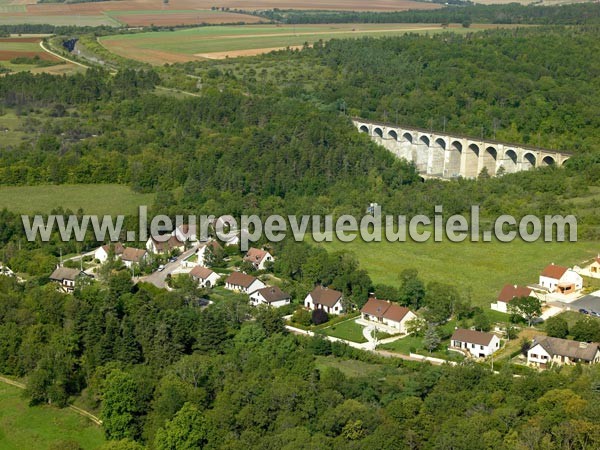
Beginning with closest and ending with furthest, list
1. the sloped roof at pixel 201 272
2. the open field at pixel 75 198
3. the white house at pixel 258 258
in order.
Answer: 1. the sloped roof at pixel 201 272
2. the white house at pixel 258 258
3. the open field at pixel 75 198

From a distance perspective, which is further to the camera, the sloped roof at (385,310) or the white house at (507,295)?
the white house at (507,295)

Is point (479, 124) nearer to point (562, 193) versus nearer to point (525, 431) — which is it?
point (562, 193)

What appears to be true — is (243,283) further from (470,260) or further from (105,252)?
(470,260)

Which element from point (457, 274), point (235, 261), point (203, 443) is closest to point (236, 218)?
point (235, 261)

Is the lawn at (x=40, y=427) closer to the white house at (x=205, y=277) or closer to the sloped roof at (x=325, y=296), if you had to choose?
the white house at (x=205, y=277)

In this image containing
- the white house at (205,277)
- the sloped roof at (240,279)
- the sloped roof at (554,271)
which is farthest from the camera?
the white house at (205,277)

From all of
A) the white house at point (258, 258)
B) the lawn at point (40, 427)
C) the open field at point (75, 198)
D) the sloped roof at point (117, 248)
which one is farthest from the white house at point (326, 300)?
the open field at point (75, 198)
